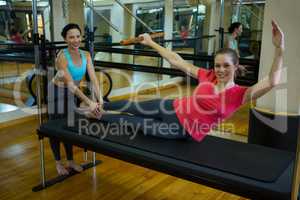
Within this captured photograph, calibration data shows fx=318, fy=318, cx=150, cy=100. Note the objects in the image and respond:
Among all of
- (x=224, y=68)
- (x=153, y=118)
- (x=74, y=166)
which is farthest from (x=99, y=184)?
(x=224, y=68)

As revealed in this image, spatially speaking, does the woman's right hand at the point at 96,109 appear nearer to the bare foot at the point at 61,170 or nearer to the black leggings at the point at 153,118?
the black leggings at the point at 153,118

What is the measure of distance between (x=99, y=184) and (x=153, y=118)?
2.77 ft

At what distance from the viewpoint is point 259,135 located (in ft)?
8.45

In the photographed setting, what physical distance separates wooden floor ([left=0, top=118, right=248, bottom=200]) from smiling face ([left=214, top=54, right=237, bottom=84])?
102cm

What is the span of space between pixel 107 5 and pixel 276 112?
357 cm

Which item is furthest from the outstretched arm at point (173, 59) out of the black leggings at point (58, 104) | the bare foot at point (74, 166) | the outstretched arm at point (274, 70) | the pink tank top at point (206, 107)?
the bare foot at point (74, 166)

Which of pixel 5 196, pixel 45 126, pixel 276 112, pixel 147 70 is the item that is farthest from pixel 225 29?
pixel 5 196

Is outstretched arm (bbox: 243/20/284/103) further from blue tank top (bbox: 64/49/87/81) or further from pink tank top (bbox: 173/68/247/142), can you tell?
blue tank top (bbox: 64/49/87/81)

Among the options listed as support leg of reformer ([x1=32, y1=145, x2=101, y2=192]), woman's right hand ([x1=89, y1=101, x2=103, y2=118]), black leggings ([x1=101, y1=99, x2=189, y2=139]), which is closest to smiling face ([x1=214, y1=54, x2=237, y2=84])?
black leggings ([x1=101, y1=99, x2=189, y2=139])

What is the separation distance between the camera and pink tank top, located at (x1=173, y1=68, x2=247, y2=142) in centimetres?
188

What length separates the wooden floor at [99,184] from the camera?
7.98 feet

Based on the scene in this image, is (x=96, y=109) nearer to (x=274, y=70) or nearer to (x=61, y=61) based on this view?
(x=61, y=61)

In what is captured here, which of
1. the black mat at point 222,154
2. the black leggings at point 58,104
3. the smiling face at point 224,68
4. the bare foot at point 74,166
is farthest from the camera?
the bare foot at point 74,166

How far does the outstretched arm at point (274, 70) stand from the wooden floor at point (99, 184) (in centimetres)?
103
